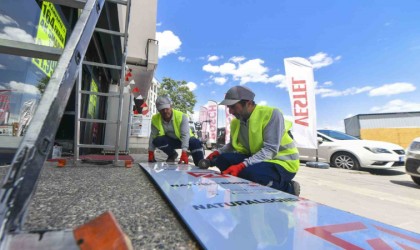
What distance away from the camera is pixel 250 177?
6.63 ft

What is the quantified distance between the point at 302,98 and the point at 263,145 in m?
5.58

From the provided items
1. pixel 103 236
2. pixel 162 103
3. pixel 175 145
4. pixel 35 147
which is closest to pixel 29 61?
pixel 162 103

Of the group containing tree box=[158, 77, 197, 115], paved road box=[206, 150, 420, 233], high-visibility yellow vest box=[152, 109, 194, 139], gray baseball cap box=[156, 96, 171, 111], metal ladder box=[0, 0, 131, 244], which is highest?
tree box=[158, 77, 197, 115]

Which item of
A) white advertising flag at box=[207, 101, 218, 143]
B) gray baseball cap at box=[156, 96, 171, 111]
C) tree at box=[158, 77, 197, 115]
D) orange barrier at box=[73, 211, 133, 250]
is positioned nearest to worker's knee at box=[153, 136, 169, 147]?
gray baseball cap at box=[156, 96, 171, 111]

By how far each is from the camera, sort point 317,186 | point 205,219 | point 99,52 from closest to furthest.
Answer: point 205,219 → point 317,186 → point 99,52

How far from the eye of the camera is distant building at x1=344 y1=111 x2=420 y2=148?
14703mm

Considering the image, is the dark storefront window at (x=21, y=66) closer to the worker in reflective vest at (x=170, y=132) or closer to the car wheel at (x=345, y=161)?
the worker in reflective vest at (x=170, y=132)

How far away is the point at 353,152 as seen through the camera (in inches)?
237

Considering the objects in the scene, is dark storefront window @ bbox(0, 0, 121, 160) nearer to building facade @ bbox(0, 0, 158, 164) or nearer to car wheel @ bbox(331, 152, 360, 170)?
building facade @ bbox(0, 0, 158, 164)

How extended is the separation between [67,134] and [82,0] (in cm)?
322

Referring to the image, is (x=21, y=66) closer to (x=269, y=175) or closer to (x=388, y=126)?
(x=269, y=175)

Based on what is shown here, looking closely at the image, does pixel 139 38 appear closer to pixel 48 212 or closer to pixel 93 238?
pixel 48 212

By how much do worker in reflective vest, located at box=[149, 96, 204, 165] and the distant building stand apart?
51.8ft

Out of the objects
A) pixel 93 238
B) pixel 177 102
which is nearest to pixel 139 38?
pixel 93 238
